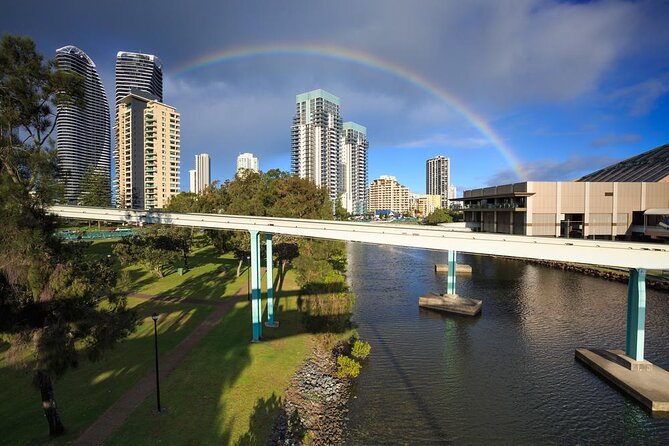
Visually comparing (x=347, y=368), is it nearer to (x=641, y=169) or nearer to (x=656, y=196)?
(x=656, y=196)

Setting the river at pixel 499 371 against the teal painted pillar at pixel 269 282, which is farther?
the teal painted pillar at pixel 269 282

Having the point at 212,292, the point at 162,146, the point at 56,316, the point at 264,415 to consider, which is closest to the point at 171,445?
the point at 264,415

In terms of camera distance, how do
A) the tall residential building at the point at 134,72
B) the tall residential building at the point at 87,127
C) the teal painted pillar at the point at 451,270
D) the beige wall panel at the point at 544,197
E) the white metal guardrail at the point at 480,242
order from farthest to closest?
the tall residential building at the point at 134,72
the tall residential building at the point at 87,127
the beige wall panel at the point at 544,197
the teal painted pillar at the point at 451,270
the white metal guardrail at the point at 480,242

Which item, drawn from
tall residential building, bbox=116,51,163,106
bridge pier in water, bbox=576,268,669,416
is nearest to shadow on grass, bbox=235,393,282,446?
bridge pier in water, bbox=576,268,669,416

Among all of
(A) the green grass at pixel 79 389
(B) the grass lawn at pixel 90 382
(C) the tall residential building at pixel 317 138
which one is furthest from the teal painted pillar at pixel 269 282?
(C) the tall residential building at pixel 317 138

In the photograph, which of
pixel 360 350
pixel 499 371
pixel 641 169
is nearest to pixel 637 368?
pixel 499 371

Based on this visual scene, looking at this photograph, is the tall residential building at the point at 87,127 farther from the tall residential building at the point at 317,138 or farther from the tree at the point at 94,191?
the tall residential building at the point at 317,138

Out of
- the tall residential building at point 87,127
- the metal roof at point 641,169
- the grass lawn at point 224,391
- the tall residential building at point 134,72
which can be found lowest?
the grass lawn at point 224,391

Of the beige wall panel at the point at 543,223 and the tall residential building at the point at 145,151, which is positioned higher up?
the tall residential building at the point at 145,151

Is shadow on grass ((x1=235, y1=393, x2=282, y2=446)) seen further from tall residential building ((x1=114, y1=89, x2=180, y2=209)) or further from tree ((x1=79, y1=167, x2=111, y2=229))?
tall residential building ((x1=114, y1=89, x2=180, y2=209))
